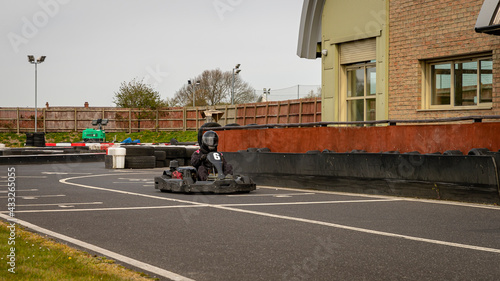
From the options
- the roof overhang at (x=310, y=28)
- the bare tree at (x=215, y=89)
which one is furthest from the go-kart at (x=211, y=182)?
the bare tree at (x=215, y=89)

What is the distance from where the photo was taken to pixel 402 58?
57.3ft

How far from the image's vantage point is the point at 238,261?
19.8 ft

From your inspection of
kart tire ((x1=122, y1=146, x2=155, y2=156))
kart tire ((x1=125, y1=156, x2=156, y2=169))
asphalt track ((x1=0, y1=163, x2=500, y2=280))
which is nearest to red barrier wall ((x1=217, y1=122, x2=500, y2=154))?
asphalt track ((x1=0, y1=163, x2=500, y2=280))

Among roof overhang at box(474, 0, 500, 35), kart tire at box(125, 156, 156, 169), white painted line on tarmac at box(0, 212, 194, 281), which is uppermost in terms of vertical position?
roof overhang at box(474, 0, 500, 35)

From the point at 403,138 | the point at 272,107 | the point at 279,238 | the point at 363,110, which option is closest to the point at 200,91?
the point at 272,107

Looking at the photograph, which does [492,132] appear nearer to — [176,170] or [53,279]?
[176,170]

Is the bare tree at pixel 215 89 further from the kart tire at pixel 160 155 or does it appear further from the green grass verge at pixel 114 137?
the kart tire at pixel 160 155

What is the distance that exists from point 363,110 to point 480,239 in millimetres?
12144

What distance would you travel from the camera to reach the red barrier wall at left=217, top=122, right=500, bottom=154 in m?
11.9

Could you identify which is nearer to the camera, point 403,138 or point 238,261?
point 238,261

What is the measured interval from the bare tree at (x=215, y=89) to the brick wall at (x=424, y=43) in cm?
5528

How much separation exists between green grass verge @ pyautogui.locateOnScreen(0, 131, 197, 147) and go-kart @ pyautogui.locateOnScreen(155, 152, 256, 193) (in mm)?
43132

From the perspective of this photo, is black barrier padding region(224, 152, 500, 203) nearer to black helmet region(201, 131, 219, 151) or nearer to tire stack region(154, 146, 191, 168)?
black helmet region(201, 131, 219, 151)

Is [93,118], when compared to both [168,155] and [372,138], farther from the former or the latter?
[372,138]
